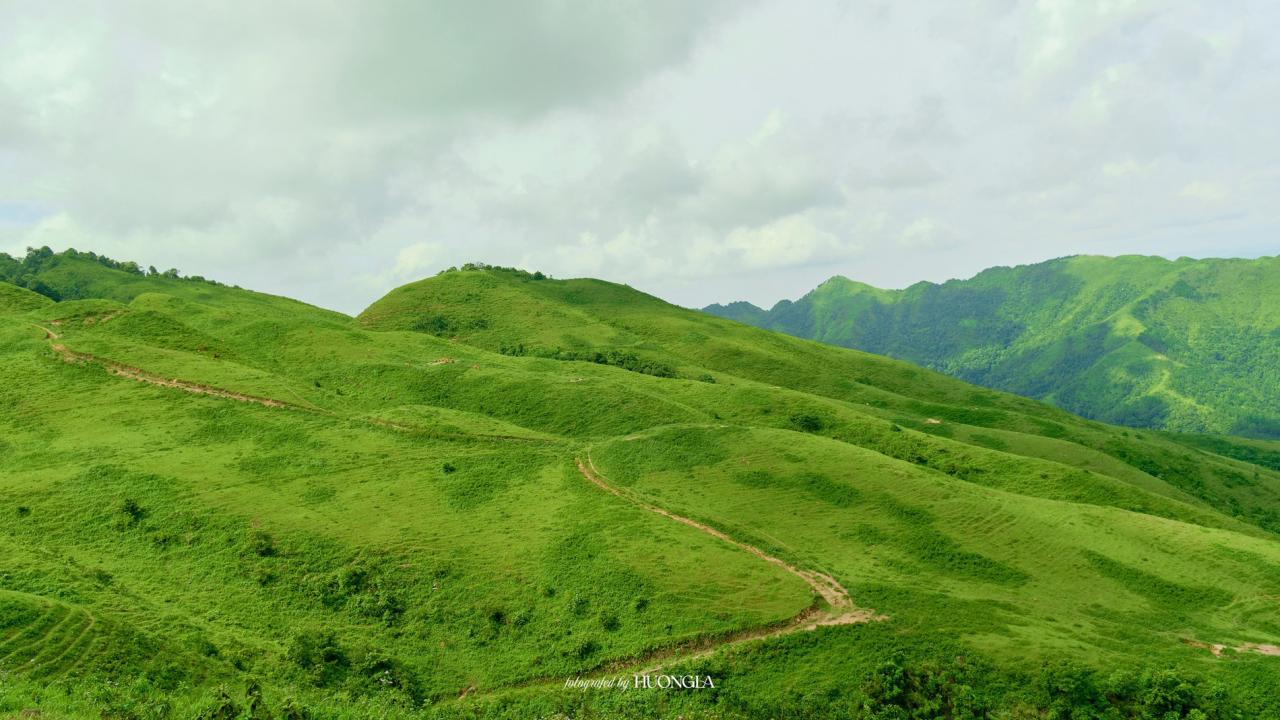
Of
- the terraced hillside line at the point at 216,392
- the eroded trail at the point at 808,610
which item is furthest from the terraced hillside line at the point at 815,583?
the terraced hillside line at the point at 216,392

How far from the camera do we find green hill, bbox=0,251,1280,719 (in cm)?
3164

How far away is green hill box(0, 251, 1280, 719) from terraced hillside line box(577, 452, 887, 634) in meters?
0.20

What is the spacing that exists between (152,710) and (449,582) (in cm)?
1714

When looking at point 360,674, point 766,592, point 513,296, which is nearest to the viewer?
point 360,674

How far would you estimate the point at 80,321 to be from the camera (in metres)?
85.5

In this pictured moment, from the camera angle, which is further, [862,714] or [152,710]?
[862,714]

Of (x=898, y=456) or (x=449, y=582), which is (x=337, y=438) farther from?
(x=898, y=456)

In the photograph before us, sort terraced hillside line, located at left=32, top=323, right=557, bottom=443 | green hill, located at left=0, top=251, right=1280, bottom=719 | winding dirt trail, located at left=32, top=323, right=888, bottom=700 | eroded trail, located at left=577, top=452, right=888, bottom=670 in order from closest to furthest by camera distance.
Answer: green hill, located at left=0, top=251, right=1280, bottom=719 < winding dirt trail, located at left=32, top=323, right=888, bottom=700 < eroded trail, located at left=577, top=452, right=888, bottom=670 < terraced hillside line, located at left=32, top=323, right=557, bottom=443

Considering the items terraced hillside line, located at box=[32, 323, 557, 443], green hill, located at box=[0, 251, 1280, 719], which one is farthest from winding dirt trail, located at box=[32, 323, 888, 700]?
terraced hillside line, located at box=[32, 323, 557, 443]

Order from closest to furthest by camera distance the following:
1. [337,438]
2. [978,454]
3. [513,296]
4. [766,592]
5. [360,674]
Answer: [360,674] < [766,592] < [337,438] < [978,454] < [513,296]

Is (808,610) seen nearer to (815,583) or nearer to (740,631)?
(815,583)

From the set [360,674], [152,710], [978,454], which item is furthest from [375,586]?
[978,454]

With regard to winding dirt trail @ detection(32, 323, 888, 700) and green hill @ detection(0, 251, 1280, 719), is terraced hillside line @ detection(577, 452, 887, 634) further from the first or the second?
green hill @ detection(0, 251, 1280, 719)

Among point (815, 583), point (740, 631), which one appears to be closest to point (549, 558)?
point (740, 631)
